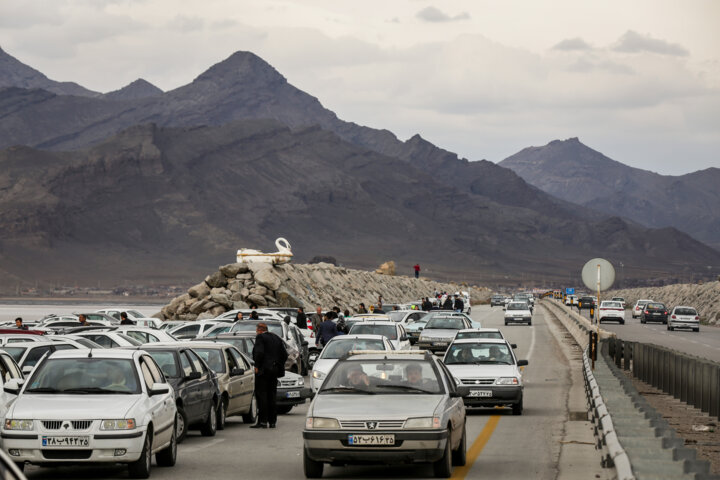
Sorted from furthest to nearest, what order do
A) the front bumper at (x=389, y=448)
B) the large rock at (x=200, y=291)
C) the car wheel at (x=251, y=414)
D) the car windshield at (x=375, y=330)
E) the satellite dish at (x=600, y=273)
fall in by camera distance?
the large rock at (x=200, y=291)
the car windshield at (x=375, y=330)
the satellite dish at (x=600, y=273)
the car wheel at (x=251, y=414)
the front bumper at (x=389, y=448)

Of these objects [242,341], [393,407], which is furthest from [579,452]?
[242,341]

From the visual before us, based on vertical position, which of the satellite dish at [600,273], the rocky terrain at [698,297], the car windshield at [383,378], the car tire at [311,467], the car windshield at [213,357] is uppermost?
the satellite dish at [600,273]

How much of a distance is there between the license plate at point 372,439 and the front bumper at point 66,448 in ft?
8.06

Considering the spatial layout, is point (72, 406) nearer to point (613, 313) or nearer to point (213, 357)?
point (213, 357)

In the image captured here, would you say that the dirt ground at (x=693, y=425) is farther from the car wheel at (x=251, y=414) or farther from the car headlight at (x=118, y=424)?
the car wheel at (x=251, y=414)

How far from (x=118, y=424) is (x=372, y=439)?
280 cm

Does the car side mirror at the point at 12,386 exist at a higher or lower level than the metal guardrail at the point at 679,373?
higher

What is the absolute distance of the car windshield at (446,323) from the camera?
42000 mm

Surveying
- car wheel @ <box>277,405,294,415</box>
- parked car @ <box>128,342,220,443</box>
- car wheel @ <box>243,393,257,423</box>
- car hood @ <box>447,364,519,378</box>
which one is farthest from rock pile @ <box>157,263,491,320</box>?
parked car @ <box>128,342,220,443</box>

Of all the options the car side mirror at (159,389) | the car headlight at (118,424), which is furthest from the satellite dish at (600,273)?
the car headlight at (118,424)

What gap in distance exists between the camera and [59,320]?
4212cm

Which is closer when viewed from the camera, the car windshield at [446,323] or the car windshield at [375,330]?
the car windshield at [375,330]

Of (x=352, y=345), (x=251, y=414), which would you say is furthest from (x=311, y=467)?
(x=352, y=345)

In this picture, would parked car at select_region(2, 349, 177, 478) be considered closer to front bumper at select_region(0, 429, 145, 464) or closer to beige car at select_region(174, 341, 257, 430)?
front bumper at select_region(0, 429, 145, 464)
